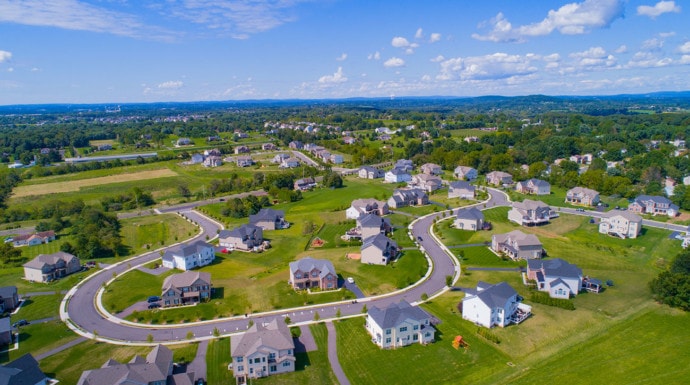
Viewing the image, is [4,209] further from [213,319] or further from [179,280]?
[213,319]

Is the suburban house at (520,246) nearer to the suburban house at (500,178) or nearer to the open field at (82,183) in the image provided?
the suburban house at (500,178)

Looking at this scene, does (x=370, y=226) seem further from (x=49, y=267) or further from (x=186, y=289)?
(x=49, y=267)

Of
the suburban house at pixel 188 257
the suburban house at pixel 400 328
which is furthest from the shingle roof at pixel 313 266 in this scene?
the suburban house at pixel 188 257

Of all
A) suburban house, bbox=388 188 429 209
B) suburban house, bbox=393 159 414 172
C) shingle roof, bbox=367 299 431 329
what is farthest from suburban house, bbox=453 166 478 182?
shingle roof, bbox=367 299 431 329

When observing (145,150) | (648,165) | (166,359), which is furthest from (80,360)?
(145,150)

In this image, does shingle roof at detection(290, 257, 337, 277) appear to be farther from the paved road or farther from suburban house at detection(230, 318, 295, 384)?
suburban house at detection(230, 318, 295, 384)
